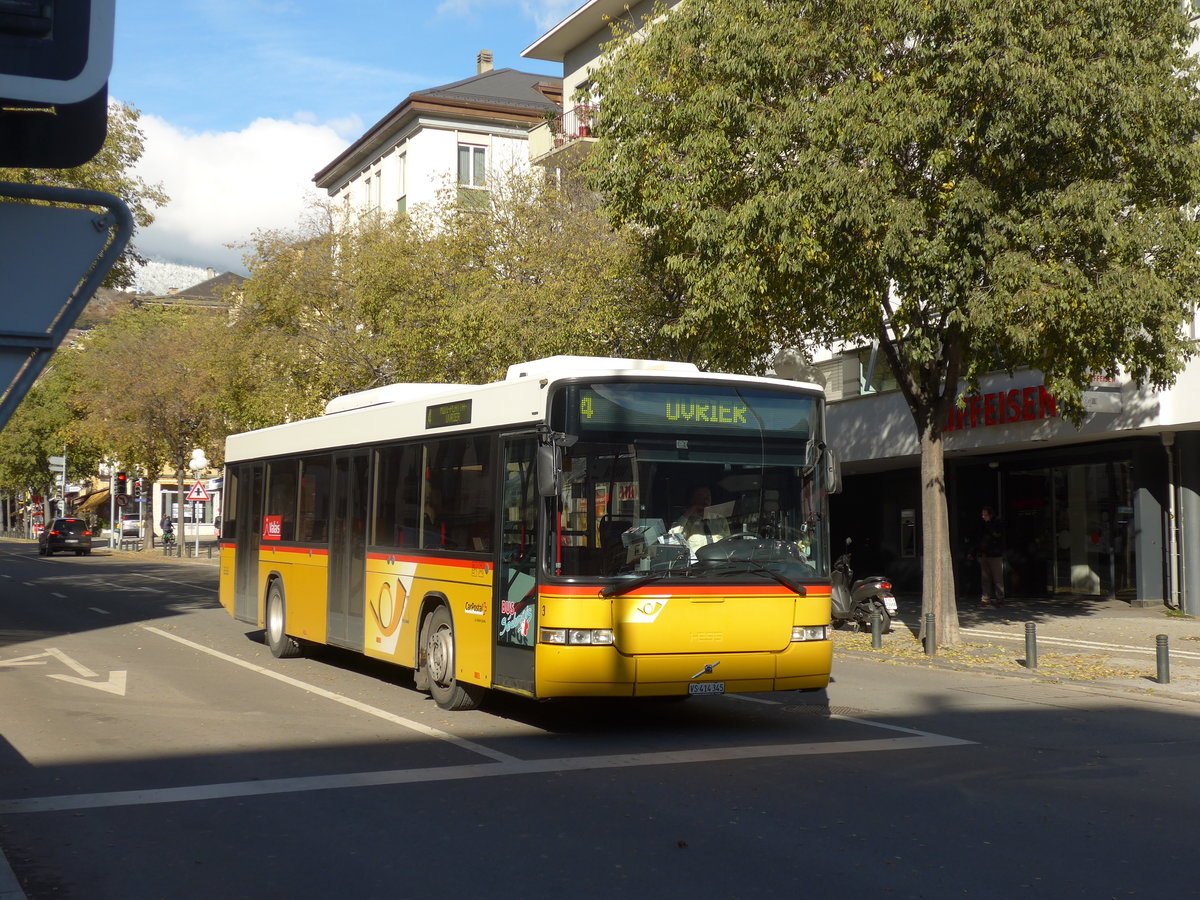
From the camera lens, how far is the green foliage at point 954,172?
14.7 metres

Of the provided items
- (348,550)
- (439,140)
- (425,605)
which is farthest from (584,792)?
(439,140)

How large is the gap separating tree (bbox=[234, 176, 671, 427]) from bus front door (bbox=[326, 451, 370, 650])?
29.3 feet

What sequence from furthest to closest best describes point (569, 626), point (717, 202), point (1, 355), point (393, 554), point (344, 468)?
point (717, 202) → point (344, 468) → point (393, 554) → point (569, 626) → point (1, 355)

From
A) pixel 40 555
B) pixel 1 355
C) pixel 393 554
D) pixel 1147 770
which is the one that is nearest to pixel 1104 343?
pixel 1147 770

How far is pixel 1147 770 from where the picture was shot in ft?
29.3

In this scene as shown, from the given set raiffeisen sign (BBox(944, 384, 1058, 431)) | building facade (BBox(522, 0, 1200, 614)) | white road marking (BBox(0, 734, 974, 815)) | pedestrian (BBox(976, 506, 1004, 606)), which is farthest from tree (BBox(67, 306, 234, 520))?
white road marking (BBox(0, 734, 974, 815))

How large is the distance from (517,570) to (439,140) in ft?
140

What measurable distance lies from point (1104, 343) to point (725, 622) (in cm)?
769

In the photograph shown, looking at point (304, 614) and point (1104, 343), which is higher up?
point (1104, 343)

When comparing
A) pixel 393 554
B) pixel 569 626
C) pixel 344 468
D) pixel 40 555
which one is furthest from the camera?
pixel 40 555

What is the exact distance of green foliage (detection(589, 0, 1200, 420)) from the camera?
14.7 meters

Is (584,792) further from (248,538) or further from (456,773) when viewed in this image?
(248,538)

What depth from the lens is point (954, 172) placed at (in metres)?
15.6

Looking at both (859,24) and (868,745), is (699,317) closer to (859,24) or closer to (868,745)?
(859,24)
